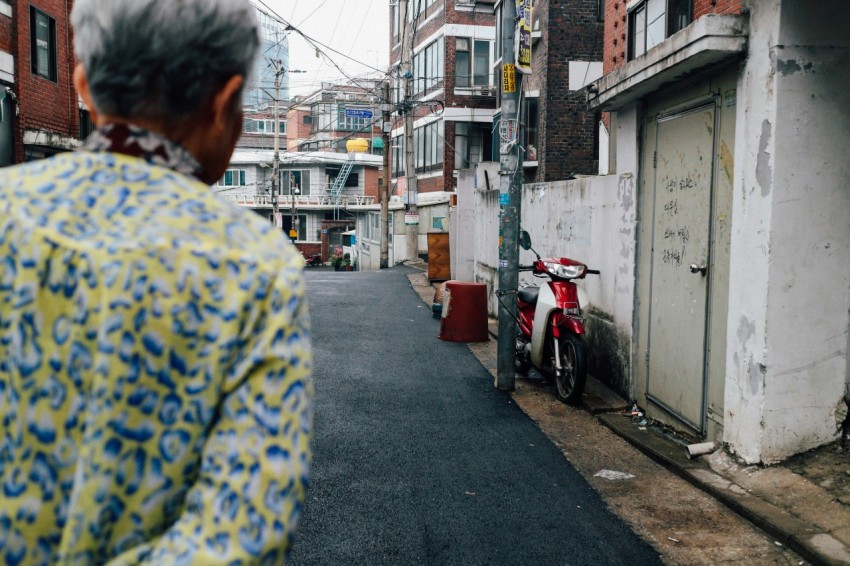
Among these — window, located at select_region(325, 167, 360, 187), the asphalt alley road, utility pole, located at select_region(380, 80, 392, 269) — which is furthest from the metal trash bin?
window, located at select_region(325, 167, 360, 187)

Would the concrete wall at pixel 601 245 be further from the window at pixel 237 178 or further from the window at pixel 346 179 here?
the window at pixel 237 178

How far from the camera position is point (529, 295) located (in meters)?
9.18

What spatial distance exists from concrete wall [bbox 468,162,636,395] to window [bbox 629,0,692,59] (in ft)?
6.90

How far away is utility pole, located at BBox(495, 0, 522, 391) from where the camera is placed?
8469 millimetres

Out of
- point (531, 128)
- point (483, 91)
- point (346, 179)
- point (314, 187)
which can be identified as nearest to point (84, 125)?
point (531, 128)

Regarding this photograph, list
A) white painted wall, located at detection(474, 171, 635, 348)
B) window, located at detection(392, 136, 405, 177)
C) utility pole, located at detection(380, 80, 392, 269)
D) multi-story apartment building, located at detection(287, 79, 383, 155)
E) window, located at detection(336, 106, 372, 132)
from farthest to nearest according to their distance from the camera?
window, located at detection(336, 106, 372, 132)
multi-story apartment building, located at detection(287, 79, 383, 155)
window, located at detection(392, 136, 405, 177)
utility pole, located at detection(380, 80, 392, 269)
white painted wall, located at detection(474, 171, 635, 348)

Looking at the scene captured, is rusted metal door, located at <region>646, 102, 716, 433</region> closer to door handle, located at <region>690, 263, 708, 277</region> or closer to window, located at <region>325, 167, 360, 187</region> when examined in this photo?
door handle, located at <region>690, 263, 708, 277</region>

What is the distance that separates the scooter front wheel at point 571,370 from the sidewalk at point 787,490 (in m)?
1.04

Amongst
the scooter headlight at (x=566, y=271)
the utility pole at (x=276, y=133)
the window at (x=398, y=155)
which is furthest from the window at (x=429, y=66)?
the scooter headlight at (x=566, y=271)

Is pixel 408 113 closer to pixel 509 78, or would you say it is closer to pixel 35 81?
pixel 35 81

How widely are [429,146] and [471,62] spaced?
13.3ft

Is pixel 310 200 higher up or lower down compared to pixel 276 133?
lower down

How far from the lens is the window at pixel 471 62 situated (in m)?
33.8

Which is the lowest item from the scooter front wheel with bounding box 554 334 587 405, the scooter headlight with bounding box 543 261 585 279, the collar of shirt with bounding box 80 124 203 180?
the scooter front wheel with bounding box 554 334 587 405
